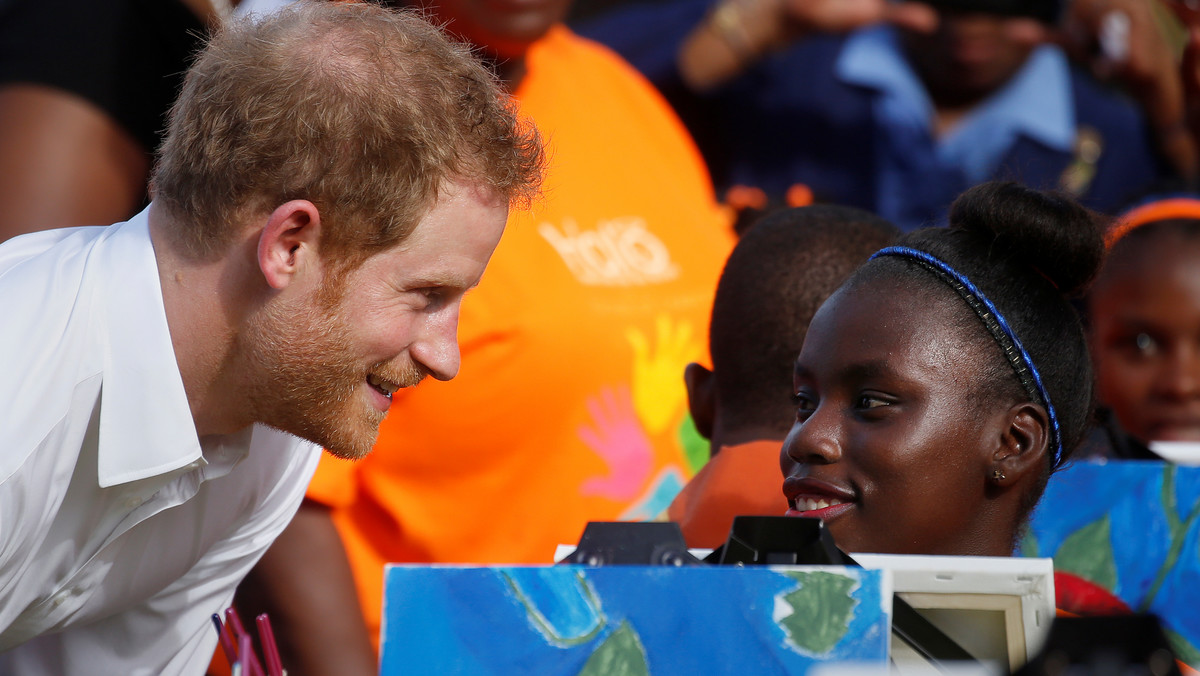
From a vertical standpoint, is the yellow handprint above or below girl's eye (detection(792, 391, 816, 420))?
below

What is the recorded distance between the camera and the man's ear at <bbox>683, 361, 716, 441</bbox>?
2.23 metres

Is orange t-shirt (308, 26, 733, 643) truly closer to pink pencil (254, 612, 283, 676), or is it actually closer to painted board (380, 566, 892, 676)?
pink pencil (254, 612, 283, 676)

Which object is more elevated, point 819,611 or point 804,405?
point 819,611

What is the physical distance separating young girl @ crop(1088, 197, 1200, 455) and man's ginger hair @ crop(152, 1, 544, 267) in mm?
1882

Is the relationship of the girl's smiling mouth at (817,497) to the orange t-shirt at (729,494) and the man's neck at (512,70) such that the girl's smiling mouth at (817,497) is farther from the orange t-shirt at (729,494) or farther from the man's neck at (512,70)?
the man's neck at (512,70)

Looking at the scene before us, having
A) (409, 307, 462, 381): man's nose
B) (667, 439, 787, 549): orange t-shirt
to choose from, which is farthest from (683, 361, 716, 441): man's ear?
(409, 307, 462, 381): man's nose

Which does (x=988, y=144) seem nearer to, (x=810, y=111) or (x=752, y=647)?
(x=810, y=111)

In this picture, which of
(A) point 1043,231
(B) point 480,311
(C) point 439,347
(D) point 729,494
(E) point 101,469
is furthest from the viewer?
(B) point 480,311

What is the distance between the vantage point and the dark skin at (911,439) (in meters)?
1.64

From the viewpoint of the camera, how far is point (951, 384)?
1671 mm

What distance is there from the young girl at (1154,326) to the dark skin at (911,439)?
138 cm

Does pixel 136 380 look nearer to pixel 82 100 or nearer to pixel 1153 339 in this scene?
pixel 82 100

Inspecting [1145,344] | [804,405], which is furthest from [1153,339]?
[804,405]

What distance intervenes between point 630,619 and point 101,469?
0.81m
